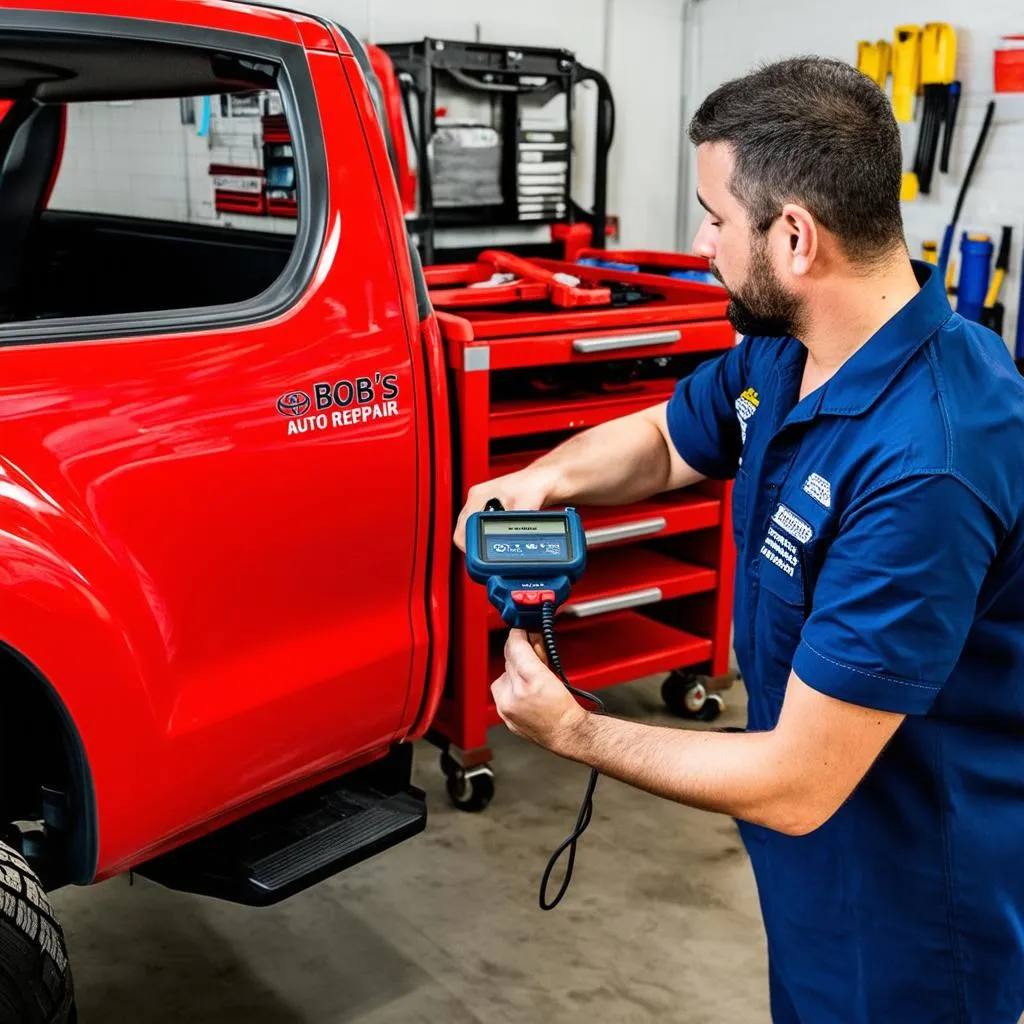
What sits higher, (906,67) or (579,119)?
(906,67)

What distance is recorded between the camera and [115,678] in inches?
67.9

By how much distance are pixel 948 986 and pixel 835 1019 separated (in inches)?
6.3

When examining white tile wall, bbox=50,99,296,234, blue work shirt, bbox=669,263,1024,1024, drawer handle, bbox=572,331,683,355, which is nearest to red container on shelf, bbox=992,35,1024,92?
drawer handle, bbox=572,331,683,355

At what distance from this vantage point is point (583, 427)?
122 inches

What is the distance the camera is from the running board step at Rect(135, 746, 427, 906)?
6.65 ft

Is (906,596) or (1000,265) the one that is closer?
(906,596)

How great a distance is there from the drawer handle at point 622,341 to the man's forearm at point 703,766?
1.60m

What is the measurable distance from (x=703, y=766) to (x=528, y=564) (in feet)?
1.06

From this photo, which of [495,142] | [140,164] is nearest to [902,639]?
[495,142]

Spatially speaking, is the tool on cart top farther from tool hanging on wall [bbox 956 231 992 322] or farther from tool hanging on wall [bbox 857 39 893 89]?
tool hanging on wall [bbox 857 39 893 89]

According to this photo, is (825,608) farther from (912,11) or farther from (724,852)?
(912,11)

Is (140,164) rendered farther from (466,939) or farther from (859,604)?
(859,604)

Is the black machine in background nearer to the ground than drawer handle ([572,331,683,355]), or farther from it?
farther from it

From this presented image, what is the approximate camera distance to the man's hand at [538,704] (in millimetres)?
1364
